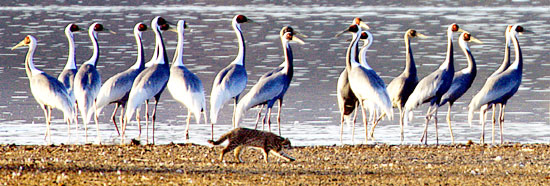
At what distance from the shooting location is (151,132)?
14.6m

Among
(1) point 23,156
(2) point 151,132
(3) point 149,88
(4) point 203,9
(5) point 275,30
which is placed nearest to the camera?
(1) point 23,156

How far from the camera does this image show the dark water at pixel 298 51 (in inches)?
587

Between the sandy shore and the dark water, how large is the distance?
1929 mm

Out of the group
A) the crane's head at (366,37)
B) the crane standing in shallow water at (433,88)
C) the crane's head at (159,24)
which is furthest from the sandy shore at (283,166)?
the crane's head at (159,24)

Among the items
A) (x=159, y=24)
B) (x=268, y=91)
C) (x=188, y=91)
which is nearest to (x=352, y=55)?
(x=268, y=91)

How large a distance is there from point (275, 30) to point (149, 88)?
20514 millimetres

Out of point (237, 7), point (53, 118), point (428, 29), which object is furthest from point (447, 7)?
point (53, 118)

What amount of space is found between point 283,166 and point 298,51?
684 inches

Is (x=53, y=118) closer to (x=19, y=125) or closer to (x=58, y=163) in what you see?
(x=19, y=125)

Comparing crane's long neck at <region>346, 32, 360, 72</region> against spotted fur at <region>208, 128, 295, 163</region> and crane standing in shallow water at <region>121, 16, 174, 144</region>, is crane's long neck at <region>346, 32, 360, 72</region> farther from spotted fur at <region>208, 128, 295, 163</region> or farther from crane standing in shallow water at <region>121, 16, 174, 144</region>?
spotted fur at <region>208, 128, 295, 163</region>

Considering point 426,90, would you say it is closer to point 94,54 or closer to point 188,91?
point 188,91

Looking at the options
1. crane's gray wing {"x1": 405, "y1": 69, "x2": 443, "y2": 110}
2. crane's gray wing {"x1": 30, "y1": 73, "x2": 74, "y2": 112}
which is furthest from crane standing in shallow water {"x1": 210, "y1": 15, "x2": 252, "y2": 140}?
crane's gray wing {"x1": 405, "y1": 69, "x2": 443, "y2": 110}

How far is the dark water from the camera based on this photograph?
1492 centimetres

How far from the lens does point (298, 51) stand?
27.1m
